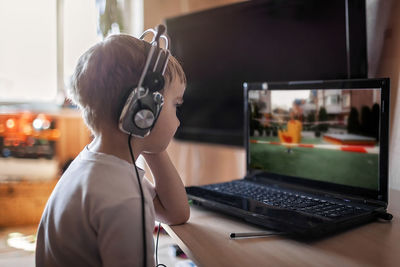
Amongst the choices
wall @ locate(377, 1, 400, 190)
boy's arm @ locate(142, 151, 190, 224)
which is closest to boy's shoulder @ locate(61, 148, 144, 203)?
boy's arm @ locate(142, 151, 190, 224)

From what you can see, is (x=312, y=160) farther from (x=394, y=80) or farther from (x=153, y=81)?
(x=153, y=81)

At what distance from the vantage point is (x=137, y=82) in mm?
701

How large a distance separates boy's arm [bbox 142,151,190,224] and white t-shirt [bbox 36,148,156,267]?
124mm

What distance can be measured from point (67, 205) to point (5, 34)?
263 centimetres

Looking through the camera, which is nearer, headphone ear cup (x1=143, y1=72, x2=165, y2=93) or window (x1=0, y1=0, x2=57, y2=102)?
headphone ear cup (x1=143, y1=72, x2=165, y2=93)

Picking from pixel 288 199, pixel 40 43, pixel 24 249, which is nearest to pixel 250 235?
→ pixel 288 199

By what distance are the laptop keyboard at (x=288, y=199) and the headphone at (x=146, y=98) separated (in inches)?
12.9

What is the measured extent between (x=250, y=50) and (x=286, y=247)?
3.25 ft

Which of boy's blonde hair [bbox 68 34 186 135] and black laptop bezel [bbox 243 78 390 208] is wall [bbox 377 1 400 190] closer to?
black laptop bezel [bbox 243 78 390 208]

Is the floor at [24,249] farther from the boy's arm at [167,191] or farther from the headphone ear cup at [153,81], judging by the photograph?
the headphone ear cup at [153,81]

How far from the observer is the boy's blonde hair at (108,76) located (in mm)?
694

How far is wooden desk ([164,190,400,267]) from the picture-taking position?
0.58m

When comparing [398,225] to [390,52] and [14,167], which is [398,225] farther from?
[14,167]

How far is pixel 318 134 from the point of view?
3.01 feet
